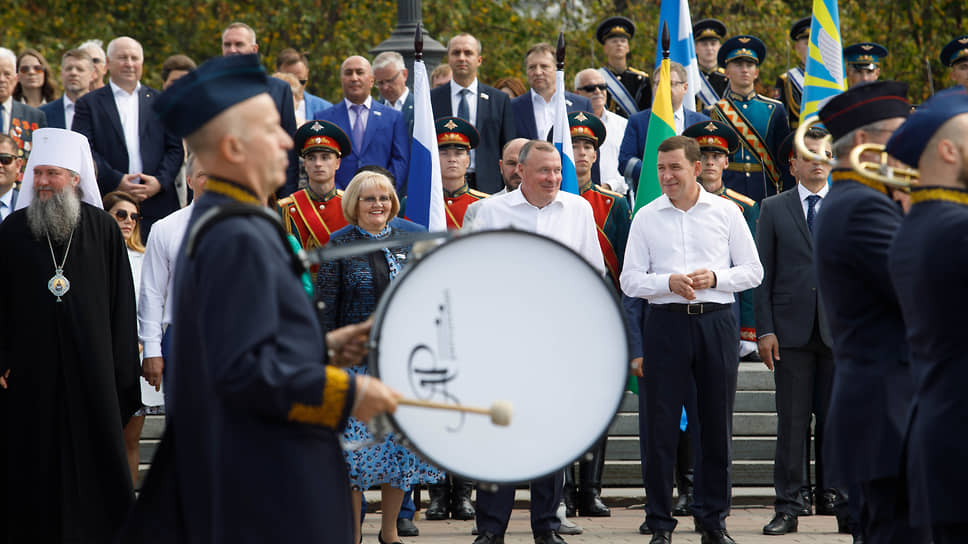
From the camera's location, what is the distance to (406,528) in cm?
909

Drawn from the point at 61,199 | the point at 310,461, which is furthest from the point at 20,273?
the point at 310,461

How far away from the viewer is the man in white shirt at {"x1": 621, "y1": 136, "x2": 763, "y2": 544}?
337 inches

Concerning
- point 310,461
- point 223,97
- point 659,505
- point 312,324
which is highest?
point 223,97

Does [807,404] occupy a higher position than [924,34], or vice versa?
[924,34]

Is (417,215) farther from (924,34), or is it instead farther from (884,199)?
(924,34)

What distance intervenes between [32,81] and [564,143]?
5.78 metres

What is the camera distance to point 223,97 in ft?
12.8

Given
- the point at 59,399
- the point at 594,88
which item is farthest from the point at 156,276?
the point at 594,88

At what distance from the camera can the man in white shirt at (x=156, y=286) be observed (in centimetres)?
862

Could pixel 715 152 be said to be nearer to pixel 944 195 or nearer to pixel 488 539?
pixel 488 539

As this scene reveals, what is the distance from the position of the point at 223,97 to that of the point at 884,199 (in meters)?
2.55

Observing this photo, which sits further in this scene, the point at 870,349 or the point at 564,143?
the point at 564,143

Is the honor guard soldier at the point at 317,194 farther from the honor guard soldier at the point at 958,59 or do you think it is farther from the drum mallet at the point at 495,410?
the honor guard soldier at the point at 958,59

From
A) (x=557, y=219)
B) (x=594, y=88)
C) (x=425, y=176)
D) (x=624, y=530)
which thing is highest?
(x=594, y=88)
